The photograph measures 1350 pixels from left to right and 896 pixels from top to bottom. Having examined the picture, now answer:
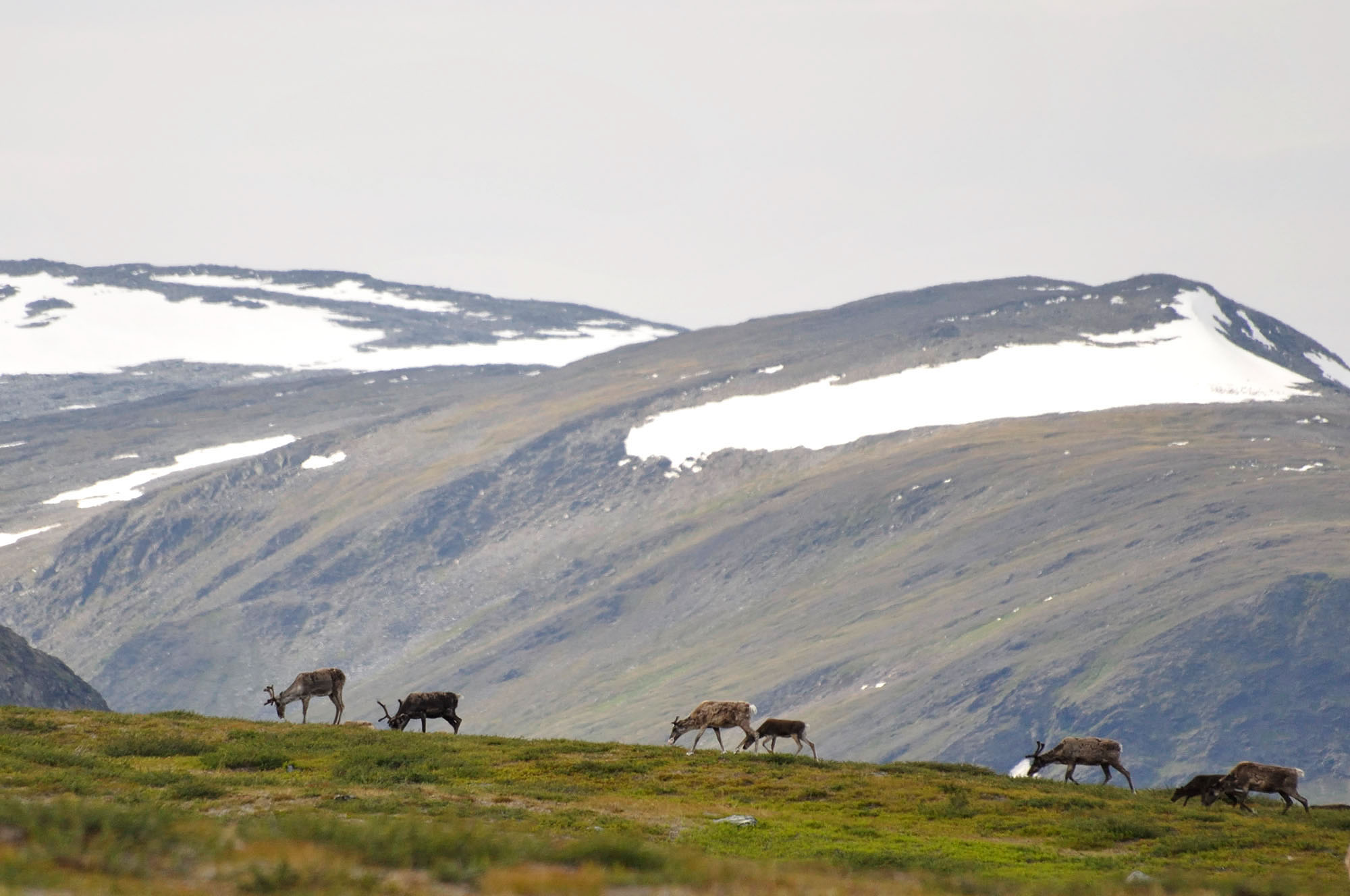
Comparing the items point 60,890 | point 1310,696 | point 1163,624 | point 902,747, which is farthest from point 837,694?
point 60,890

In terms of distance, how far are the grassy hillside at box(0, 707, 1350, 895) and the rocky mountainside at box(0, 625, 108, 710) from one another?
165ft

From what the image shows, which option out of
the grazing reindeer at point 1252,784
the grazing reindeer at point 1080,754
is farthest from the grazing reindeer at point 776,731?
the grazing reindeer at point 1252,784

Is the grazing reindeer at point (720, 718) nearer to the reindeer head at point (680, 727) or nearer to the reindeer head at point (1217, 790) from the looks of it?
the reindeer head at point (680, 727)

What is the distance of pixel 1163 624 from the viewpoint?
178750 millimetres

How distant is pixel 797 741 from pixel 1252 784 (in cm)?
1335

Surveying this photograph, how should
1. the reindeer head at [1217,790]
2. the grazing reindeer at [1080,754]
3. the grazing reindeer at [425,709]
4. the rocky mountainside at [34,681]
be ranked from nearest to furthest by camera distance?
1. the reindeer head at [1217,790]
2. the grazing reindeer at [1080,754]
3. the grazing reindeer at [425,709]
4. the rocky mountainside at [34,681]

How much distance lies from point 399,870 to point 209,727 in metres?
26.2

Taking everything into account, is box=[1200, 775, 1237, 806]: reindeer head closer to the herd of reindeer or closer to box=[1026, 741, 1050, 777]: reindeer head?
the herd of reindeer

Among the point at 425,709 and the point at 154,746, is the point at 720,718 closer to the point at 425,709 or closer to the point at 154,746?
the point at 425,709

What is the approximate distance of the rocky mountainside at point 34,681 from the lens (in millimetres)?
89131

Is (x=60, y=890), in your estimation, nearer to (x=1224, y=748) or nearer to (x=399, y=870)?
(x=399, y=870)

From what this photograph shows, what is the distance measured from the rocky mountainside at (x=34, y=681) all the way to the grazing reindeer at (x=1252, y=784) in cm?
6631

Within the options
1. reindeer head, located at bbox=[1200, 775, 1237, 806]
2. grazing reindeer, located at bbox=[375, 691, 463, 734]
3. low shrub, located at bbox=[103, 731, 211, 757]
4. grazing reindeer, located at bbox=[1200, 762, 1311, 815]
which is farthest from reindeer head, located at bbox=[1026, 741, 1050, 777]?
low shrub, located at bbox=[103, 731, 211, 757]

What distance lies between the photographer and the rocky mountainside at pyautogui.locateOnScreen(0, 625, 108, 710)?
3509 inches
